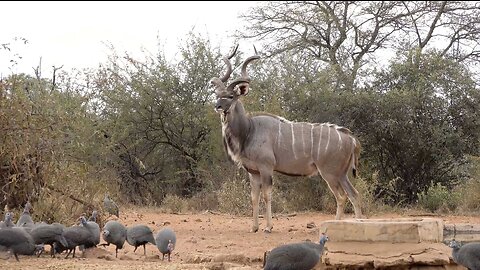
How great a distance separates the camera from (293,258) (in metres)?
6.69

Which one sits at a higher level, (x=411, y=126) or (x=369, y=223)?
(x=411, y=126)

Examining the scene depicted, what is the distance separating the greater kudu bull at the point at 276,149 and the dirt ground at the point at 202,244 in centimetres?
68

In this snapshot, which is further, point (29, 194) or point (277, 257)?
point (29, 194)

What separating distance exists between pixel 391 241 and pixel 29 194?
528 centimetres

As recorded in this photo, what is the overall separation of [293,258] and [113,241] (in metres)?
2.72

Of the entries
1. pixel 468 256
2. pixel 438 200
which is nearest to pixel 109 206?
pixel 468 256

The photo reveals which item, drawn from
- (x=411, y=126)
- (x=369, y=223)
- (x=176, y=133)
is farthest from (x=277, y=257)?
(x=176, y=133)

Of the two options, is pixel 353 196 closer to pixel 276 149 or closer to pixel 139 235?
pixel 276 149

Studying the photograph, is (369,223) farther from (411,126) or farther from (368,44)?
(368,44)

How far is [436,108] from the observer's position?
54.0 feet

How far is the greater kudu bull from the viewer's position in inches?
434

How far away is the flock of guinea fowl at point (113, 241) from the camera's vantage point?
670 centimetres

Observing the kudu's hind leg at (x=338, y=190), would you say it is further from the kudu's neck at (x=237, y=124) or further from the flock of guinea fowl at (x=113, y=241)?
the flock of guinea fowl at (x=113, y=241)

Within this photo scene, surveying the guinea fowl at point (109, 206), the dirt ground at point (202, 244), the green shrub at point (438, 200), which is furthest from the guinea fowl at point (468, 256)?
the green shrub at point (438, 200)
